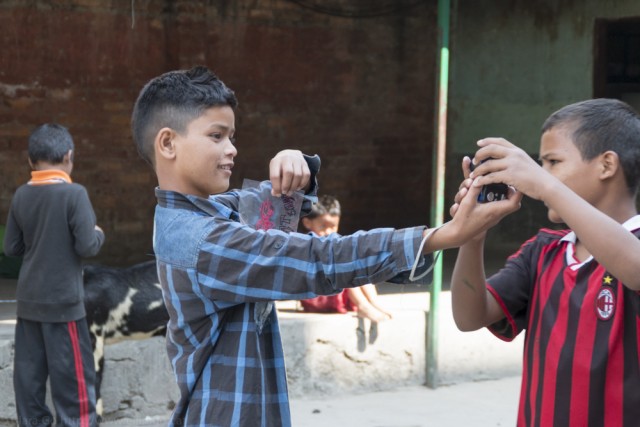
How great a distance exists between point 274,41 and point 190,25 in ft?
2.55

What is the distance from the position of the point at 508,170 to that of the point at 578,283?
469 mm

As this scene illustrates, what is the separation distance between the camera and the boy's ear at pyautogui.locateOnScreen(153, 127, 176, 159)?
7.14ft

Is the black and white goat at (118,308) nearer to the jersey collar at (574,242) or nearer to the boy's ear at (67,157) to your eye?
the boy's ear at (67,157)

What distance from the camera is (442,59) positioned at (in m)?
5.49

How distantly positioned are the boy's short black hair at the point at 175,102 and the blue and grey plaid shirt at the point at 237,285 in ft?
0.51

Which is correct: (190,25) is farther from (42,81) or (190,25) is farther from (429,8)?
(429,8)

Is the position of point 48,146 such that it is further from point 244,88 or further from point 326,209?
point 244,88

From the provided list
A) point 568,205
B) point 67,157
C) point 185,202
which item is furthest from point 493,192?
point 67,157

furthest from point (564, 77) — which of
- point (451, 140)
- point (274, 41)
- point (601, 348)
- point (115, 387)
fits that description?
point (601, 348)

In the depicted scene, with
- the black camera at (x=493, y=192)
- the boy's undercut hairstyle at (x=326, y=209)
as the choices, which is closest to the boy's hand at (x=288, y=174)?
the black camera at (x=493, y=192)

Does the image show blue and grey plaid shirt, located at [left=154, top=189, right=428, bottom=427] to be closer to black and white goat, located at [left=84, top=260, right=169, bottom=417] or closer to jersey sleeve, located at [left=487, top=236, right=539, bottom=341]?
jersey sleeve, located at [left=487, top=236, right=539, bottom=341]

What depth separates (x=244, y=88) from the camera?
27.1 ft

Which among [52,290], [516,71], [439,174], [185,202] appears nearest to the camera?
[185,202]

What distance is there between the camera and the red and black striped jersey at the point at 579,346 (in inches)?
83.7
